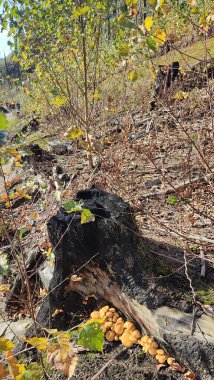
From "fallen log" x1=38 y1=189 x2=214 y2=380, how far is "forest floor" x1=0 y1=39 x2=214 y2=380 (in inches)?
5.8

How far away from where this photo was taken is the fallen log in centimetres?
207

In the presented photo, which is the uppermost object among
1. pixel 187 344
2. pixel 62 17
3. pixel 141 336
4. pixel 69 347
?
pixel 62 17

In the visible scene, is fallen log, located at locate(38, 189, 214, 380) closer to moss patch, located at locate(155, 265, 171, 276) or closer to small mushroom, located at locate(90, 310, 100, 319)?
moss patch, located at locate(155, 265, 171, 276)

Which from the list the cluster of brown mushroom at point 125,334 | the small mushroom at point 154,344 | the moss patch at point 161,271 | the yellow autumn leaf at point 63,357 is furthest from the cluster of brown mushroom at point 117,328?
the yellow autumn leaf at point 63,357

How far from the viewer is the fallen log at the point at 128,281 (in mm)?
2070

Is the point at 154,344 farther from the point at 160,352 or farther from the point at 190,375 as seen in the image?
the point at 190,375

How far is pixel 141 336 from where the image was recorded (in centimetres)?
237

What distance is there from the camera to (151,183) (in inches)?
178

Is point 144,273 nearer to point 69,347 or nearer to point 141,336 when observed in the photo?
point 141,336

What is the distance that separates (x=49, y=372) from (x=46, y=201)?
3.01 metres

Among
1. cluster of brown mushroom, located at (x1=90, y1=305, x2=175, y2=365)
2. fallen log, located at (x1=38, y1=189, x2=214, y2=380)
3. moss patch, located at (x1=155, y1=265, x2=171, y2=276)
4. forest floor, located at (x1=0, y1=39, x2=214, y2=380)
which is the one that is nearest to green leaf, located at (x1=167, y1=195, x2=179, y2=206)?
forest floor, located at (x1=0, y1=39, x2=214, y2=380)

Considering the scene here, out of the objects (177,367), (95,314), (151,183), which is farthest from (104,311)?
(151,183)

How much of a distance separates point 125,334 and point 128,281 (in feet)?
1.22

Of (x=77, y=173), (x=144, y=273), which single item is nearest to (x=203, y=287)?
(x=144, y=273)
